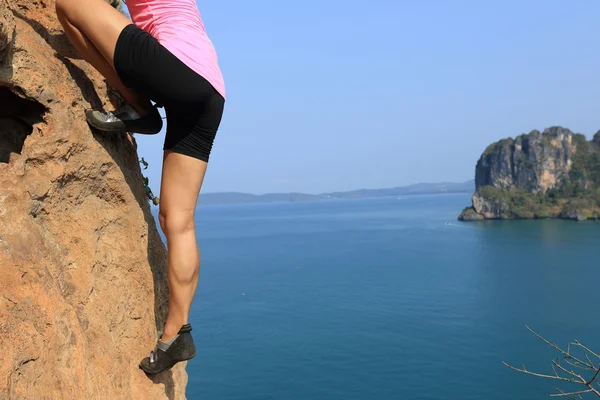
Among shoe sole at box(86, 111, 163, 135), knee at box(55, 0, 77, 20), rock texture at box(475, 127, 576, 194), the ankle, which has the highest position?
rock texture at box(475, 127, 576, 194)

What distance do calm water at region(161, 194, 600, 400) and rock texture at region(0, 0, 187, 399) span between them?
21.9 m

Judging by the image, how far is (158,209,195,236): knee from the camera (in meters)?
2.53

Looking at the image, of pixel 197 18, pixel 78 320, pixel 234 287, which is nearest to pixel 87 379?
pixel 78 320

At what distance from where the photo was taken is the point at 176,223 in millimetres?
2539

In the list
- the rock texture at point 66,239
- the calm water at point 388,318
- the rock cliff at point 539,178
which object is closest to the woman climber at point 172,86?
the rock texture at point 66,239

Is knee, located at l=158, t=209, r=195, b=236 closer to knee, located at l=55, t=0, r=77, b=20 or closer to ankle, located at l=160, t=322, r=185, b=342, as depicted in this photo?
ankle, located at l=160, t=322, r=185, b=342

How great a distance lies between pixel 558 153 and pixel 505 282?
258 ft

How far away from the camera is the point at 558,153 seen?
112562 mm

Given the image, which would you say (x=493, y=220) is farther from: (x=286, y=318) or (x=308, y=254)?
(x=286, y=318)

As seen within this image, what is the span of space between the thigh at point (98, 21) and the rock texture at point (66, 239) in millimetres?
225

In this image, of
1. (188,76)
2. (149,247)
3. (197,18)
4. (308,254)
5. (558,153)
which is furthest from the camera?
(558,153)

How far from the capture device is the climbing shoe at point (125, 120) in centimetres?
266

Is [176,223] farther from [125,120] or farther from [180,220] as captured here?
[125,120]

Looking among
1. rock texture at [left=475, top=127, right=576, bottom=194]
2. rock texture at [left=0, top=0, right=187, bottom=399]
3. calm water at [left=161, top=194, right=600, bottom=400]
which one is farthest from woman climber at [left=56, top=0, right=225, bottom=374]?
rock texture at [left=475, top=127, right=576, bottom=194]
